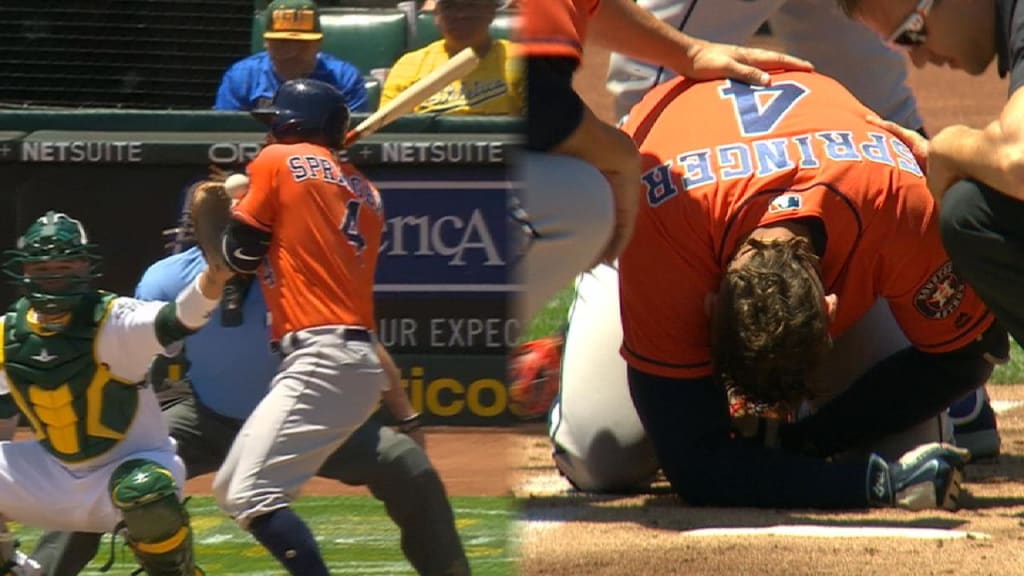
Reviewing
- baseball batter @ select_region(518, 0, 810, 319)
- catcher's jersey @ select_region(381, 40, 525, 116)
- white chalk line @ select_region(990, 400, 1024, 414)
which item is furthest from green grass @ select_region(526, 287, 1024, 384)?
baseball batter @ select_region(518, 0, 810, 319)

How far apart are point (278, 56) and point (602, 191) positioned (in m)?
2.94

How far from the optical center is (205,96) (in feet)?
19.9

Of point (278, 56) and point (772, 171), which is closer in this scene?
point (772, 171)

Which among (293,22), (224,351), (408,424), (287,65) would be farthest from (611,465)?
(293,22)

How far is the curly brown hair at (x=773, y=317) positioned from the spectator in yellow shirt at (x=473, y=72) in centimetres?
160

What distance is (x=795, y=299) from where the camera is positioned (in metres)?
3.00

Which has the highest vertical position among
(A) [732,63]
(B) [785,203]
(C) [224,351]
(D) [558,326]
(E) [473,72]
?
(A) [732,63]

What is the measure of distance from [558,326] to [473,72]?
1.19 m

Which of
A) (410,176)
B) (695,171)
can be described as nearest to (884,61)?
(695,171)

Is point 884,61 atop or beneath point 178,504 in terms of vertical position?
atop

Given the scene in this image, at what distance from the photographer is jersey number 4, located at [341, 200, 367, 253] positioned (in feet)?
10.8

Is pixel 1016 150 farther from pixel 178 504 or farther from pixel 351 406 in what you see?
pixel 178 504

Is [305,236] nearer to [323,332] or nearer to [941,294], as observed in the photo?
[323,332]

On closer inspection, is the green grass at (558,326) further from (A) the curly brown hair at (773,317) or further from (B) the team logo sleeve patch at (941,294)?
(A) the curly brown hair at (773,317)
